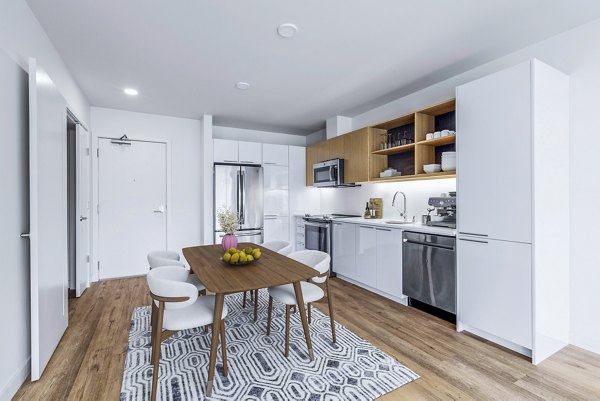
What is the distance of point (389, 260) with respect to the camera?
340 cm

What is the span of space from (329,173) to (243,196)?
1.46m

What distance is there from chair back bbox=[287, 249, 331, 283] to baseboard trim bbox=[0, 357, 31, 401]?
6.47 feet

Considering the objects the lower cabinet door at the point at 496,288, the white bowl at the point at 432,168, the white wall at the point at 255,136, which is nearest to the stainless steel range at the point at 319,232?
the white bowl at the point at 432,168

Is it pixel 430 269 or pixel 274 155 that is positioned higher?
pixel 274 155

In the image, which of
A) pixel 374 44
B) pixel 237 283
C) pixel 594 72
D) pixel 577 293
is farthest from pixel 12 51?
pixel 577 293

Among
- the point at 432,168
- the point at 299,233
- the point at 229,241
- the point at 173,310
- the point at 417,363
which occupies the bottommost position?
the point at 417,363

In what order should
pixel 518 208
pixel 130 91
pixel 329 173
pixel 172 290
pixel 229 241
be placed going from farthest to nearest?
pixel 329 173
pixel 130 91
pixel 229 241
pixel 518 208
pixel 172 290

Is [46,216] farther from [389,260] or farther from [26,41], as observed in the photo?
[389,260]

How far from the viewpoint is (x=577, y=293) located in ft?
7.78

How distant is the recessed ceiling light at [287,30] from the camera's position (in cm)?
224

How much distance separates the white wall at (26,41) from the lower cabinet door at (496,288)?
3649 mm

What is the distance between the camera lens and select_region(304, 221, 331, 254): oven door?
4.49 metres

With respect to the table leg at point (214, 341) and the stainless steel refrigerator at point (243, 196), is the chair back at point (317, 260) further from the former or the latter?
the stainless steel refrigerator at point (243, 196)

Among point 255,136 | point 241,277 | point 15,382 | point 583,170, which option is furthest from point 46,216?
point 583,170
